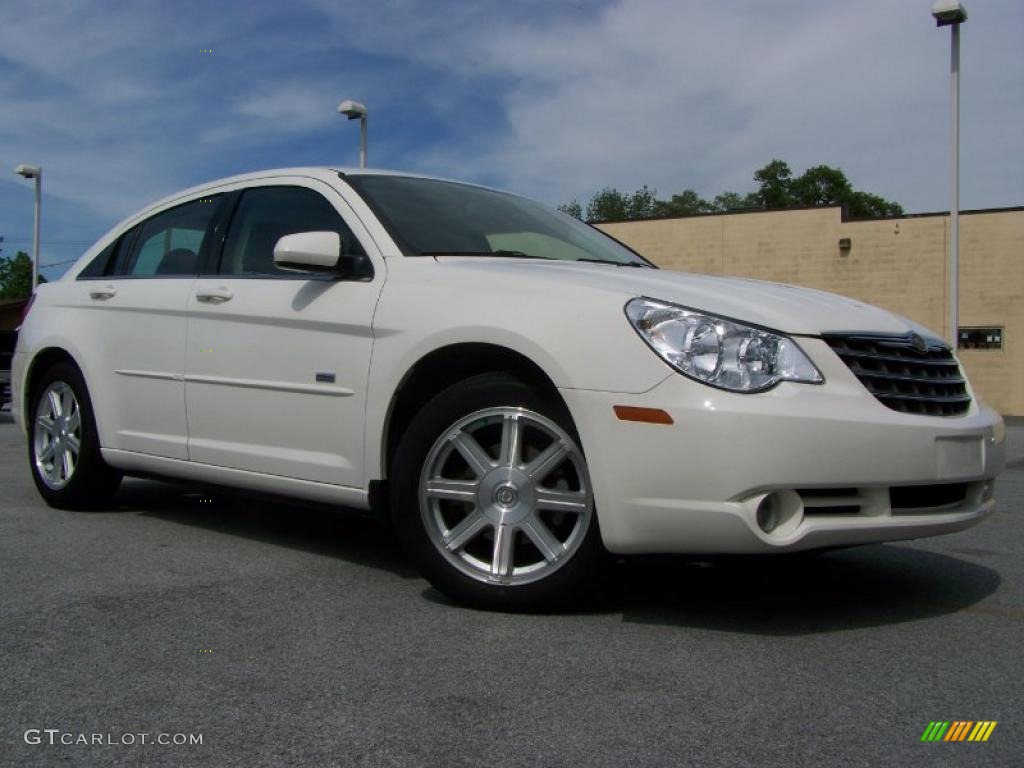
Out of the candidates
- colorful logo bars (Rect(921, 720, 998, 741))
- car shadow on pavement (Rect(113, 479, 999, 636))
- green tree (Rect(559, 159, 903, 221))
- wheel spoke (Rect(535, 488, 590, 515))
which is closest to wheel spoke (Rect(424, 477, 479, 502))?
wheel spoke (Rect(535, 488, 590, 515))

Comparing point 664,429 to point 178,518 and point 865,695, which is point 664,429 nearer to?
point 865,695

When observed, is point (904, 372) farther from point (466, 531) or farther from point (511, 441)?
point (466, 531)

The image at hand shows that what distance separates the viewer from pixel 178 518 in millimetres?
5547

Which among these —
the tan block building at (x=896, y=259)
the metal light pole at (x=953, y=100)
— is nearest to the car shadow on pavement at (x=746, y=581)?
the metal light pole at (x=953, y=100)

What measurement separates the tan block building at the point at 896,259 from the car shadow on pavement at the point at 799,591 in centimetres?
2361

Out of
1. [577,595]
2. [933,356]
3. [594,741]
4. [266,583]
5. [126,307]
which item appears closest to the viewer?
[594,741]

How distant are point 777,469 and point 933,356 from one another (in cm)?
96

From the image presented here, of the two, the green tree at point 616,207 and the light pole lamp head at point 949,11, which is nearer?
the light pole lamp head at point 949,11

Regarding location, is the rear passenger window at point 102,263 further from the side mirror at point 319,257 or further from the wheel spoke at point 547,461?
the wheel spoke at point 547,461

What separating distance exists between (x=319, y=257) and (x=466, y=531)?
3.98ft

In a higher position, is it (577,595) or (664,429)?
(664,429)

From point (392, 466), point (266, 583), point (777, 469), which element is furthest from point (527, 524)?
point (266, 583)

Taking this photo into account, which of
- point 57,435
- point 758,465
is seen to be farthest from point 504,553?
point 57,435

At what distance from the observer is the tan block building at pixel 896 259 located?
26641 millimetres
